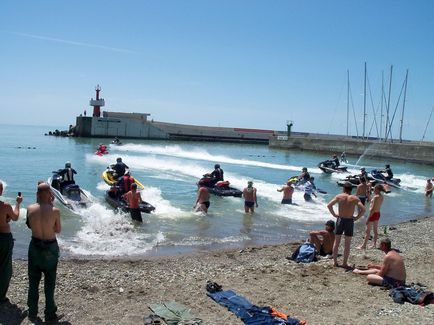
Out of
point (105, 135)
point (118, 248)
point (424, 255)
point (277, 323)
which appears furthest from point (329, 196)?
point (105, 135)

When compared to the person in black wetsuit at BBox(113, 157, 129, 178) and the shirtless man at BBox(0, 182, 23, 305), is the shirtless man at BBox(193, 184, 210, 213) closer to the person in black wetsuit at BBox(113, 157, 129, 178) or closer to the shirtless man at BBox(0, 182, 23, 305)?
the person in black wetsuit at BBox(113, 157, 129, 178)

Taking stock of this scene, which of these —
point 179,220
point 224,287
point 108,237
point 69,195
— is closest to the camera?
point 224,287

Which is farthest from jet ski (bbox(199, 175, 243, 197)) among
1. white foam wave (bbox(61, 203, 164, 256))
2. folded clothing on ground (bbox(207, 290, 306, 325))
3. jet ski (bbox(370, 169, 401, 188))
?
folded clothing on ground (bbox(207, 290, 306, 325))

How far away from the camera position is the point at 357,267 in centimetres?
991

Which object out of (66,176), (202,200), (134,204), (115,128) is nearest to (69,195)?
(66,176)

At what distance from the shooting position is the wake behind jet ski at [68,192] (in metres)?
17.3

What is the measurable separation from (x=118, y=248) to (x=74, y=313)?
5520mm

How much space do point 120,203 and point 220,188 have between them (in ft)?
21.3

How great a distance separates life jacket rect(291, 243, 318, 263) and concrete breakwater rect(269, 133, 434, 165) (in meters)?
53.7

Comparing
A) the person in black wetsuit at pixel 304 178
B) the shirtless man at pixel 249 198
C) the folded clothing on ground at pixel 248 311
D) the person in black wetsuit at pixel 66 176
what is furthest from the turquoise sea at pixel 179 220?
the folded clothing on ground at pixel 248 311

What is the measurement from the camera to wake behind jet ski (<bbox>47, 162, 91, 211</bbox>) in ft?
56.9

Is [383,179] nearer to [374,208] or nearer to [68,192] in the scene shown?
[374,208]

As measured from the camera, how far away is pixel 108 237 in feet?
44.7

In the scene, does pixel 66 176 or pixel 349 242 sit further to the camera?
pixel 66 176
